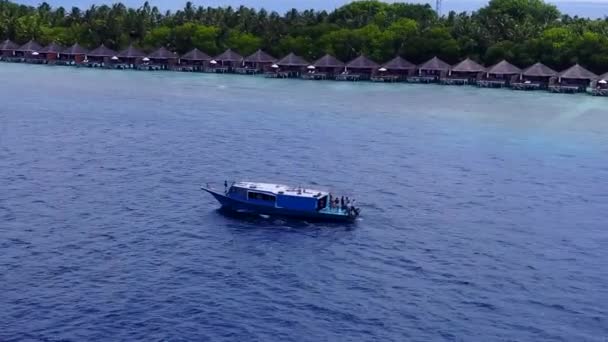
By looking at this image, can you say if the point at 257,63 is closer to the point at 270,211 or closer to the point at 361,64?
the point at 361,64

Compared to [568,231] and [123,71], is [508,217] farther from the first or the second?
[123,71]

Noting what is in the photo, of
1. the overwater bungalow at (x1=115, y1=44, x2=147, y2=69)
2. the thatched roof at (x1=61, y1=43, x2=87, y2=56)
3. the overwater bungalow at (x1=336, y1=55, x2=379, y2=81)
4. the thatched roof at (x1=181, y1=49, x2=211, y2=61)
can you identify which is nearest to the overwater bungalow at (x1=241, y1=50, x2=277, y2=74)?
the thatched roof at (x1=181, y1=49, x2=211, y2=61)

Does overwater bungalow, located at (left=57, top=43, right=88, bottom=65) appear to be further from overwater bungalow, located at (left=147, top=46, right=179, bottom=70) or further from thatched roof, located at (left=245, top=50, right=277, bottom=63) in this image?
thatched roof, located at (left=245, top=50, right=277, bottom=63)

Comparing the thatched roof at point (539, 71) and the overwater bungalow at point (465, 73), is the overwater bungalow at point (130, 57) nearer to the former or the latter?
the overwater bungalow at point (465, 73)

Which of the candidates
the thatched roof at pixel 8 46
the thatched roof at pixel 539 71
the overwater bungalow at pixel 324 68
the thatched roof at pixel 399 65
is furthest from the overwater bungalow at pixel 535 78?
the thatched roof at pixel 8 46

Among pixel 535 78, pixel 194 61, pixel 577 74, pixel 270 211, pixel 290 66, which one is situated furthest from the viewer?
pixel 194 61

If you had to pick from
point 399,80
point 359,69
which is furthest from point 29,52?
point 399,80
